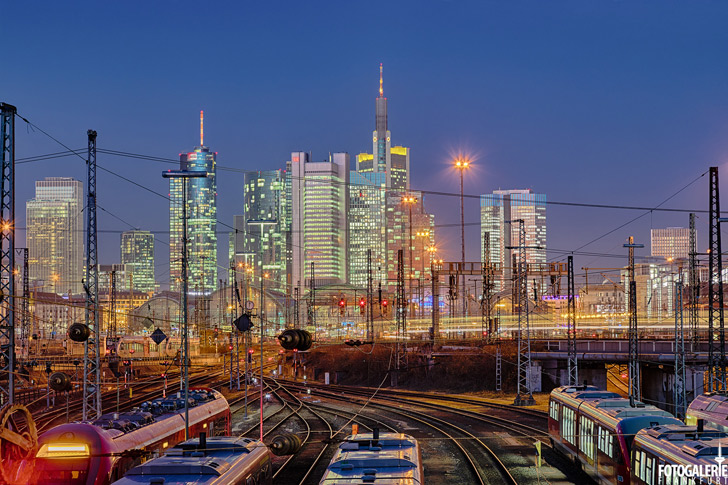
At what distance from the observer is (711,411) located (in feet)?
85.5

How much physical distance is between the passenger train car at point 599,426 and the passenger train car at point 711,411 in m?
2.04

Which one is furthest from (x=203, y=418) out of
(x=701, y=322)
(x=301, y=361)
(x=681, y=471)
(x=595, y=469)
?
(x=701, y=322)

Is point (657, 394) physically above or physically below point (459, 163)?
below

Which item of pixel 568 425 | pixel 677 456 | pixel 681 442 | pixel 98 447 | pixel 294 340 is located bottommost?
pixel 568 425

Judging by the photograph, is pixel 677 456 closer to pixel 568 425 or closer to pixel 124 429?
pixel 568 425

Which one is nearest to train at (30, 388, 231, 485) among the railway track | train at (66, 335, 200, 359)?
the railway track

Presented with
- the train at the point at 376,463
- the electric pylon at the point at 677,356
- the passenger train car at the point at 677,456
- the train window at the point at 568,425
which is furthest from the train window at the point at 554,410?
the train at the point at 376,463

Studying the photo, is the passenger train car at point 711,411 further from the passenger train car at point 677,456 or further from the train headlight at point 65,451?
the train headlight at point 65,451

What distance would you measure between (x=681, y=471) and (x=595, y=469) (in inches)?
344

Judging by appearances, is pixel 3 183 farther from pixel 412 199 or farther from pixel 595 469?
pixel 412 199

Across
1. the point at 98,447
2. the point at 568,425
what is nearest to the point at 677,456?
the point at 568,425

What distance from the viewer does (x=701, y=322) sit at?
83.6 m

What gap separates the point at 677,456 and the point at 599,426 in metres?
7.69

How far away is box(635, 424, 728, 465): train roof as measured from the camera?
16766 mm
